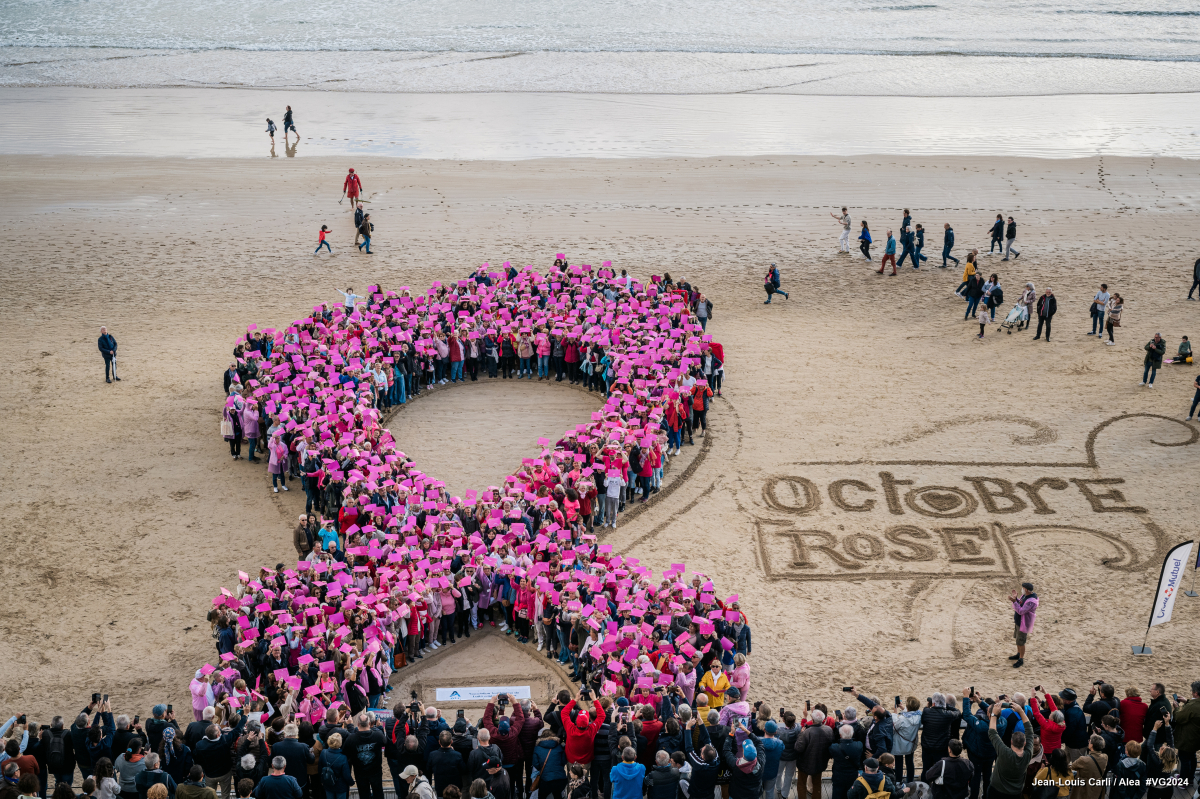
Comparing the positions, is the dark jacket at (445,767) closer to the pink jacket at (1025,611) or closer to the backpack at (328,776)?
the backpack at (328,776)

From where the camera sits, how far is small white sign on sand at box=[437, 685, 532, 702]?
16.2 metres

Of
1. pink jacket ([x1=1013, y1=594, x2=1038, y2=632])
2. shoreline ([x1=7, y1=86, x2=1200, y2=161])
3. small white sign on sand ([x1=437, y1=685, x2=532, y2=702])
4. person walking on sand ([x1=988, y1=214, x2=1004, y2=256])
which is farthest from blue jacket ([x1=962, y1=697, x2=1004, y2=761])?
shoreline ([x1=7, y1=86, x2=1200, y2=161])

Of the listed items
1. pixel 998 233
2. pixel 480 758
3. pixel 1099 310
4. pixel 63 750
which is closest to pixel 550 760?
pixel 480 758

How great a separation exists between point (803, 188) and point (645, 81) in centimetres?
2505

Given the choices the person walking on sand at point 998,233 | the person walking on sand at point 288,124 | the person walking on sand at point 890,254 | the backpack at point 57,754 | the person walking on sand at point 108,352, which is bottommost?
the backpack at point 57,754

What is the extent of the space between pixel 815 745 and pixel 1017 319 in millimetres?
19494

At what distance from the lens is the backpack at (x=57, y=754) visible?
43.7ft

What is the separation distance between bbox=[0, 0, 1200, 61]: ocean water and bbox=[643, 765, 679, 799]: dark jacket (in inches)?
2624

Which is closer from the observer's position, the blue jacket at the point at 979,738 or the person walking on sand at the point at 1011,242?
the blue jacket at the point at 979,738

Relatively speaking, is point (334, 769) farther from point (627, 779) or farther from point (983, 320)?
point (983, 320)

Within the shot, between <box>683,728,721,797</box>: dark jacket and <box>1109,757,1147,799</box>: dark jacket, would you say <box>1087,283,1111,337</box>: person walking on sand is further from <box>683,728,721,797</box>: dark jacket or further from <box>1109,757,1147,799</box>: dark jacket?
<box>683,728,721,797</box>: dark jacket

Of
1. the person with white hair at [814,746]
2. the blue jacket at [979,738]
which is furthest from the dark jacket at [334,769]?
the blue jacket at [979,738]

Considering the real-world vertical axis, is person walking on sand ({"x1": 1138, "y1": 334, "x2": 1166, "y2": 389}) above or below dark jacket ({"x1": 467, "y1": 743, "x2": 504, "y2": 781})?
above

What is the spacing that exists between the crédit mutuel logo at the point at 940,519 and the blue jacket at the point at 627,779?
288 inches
